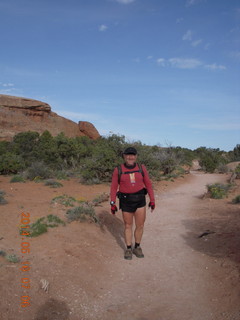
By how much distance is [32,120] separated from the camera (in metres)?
43.1

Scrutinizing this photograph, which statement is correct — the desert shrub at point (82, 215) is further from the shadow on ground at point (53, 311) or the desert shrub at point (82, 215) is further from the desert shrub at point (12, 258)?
the shadow on ground at point (53, 311)

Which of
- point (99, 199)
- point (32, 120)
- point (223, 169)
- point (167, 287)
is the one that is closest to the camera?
point (167, 287)

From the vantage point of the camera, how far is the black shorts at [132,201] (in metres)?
4.53

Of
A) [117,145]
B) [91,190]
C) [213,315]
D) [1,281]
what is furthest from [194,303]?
[117,145]

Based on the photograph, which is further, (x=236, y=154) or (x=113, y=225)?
(x=236, y=154)

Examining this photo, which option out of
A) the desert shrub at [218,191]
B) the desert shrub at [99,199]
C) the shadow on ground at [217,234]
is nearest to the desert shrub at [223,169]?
the desert shrub at [218,191]

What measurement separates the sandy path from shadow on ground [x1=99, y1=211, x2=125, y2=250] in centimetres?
59

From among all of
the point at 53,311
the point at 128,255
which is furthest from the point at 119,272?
the point at 53,311

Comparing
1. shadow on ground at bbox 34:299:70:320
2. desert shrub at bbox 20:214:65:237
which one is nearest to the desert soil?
shadow on ground at bbox 34:299:70:320

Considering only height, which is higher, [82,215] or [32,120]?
[32,120]

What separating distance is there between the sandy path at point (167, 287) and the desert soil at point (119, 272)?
1 centimetres

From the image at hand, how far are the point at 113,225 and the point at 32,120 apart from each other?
40.0m

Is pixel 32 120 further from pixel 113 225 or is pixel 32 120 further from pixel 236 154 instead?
pixel 113 225

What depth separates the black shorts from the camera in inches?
178
